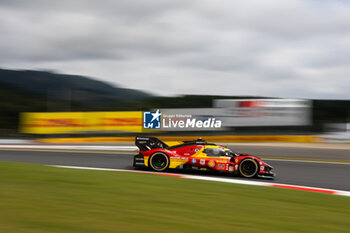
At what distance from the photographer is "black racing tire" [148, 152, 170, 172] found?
9.66 m

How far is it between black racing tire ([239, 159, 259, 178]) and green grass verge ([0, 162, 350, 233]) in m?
2.19

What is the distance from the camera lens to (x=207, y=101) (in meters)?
23.0

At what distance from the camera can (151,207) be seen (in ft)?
15.6

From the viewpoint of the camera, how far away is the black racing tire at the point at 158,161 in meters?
9.66

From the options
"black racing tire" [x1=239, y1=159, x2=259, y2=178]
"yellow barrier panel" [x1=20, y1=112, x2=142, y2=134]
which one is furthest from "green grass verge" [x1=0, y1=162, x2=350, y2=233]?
"yellow barrier panel" [x1=20, y1=112, x2=142, y2=134]

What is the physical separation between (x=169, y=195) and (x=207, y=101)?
1770cm

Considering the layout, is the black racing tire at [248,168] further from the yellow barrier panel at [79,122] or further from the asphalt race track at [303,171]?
the yellow barrier panel at [79,122]

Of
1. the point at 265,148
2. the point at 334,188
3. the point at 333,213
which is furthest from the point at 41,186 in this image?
the point at 265,148

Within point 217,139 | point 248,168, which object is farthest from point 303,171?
point 217,139

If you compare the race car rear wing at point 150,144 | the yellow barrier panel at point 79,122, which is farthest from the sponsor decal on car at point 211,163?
the yellow barrier panel at point 79,122

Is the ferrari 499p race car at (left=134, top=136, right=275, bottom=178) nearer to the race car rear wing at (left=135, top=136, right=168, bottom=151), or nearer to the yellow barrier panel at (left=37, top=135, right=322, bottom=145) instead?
the race car rear wing at (left=135, top=136, right=168, bottom=151)

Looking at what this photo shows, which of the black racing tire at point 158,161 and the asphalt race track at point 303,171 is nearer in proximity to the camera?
the asphalt race track at point 303,171

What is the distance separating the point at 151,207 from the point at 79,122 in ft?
63.5

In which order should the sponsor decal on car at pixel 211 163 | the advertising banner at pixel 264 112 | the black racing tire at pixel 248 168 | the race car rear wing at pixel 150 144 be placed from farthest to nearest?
1. the advertising banner at pixel 264 112
2. the race car rear wing at pixel 150 144
3. the sponsor decal on car at pixel 211 163
4. the black racing tire at pixel 248 168
